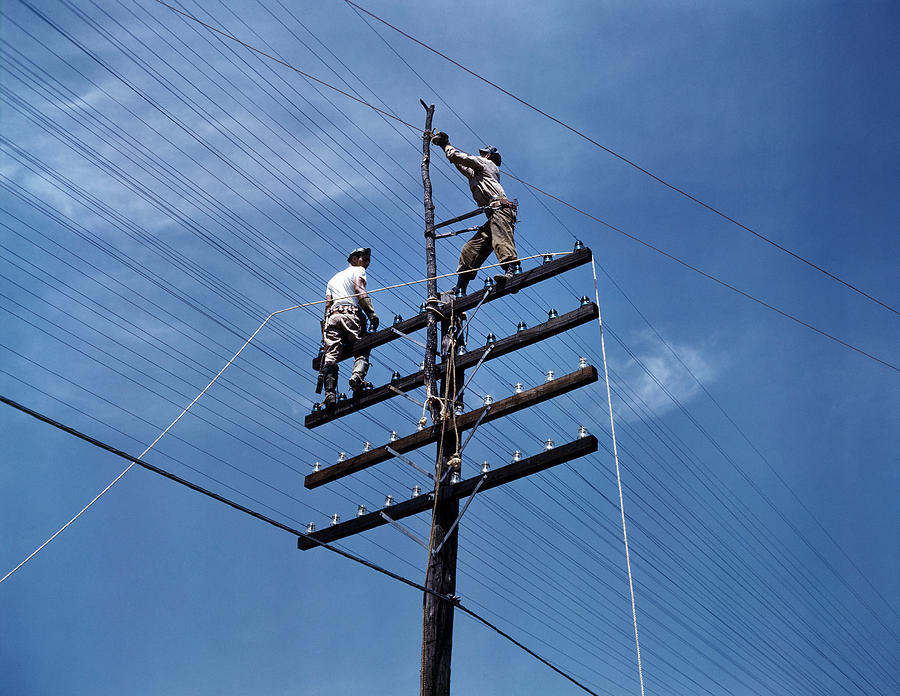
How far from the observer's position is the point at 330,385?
10.2m

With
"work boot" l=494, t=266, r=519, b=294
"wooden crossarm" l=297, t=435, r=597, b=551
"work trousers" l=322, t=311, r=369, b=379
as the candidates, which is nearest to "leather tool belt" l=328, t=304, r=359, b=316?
"work trousers" l=322, t=311, r=369, b=379

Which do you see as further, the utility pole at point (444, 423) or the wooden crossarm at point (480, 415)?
the wooden crossarm at point (480, 415)

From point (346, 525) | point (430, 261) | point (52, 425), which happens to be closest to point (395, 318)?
point (430, 261)

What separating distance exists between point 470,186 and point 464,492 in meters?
3.89

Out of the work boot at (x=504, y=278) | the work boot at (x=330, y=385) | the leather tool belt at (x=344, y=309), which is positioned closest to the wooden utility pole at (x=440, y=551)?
the work boot at (x=504, y=278)

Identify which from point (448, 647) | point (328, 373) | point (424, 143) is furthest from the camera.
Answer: point (424, 143)

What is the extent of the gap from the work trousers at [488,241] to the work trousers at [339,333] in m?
1.31

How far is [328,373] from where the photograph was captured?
1034 cm

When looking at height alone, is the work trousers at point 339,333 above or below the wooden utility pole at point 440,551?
above

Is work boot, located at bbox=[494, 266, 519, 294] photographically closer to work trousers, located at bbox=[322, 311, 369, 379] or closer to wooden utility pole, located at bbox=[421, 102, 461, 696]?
wooden utility pole, located at bbox=[421, 102, 461, 696]

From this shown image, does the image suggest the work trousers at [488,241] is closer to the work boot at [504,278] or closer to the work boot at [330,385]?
the work boot at [504,278]

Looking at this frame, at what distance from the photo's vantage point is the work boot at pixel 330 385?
33.1 feet

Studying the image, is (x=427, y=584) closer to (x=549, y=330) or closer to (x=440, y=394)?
(x=440, y=394)

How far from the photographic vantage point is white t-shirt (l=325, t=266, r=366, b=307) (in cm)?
1073
